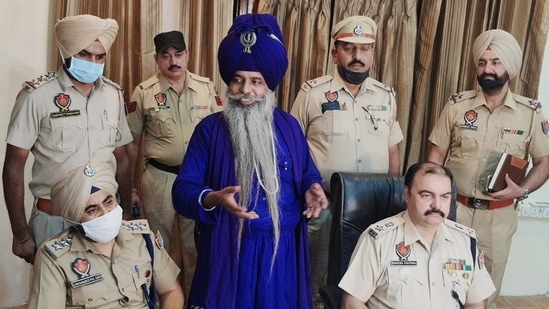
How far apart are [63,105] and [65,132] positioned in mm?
125

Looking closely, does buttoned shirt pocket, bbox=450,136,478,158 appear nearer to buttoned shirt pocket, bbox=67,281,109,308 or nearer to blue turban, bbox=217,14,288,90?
blue turban, bbox=217,14,288,90

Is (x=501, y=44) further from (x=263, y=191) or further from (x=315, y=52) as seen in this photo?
(x=263, y=191)

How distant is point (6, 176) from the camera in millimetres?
2340

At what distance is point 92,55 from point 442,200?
166cm

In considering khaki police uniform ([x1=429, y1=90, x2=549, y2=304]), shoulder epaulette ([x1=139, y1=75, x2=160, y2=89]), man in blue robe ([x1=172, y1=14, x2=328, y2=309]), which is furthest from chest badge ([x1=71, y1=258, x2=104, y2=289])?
khaki police uniform ([x1=429, y1=90, x2=549, y2=304])

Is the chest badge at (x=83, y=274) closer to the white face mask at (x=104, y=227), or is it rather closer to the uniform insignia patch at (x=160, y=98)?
the white face mask at (x=104, y=227)

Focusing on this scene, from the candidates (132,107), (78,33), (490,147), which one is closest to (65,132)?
(78,33)

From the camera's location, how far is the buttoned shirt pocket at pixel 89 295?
1.80m

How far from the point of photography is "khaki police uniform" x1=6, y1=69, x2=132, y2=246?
7.63ft

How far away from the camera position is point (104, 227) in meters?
1.84

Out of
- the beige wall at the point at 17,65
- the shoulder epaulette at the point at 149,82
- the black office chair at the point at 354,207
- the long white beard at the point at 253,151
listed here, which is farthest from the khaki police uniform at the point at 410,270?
the beige wall at the point at 17,65

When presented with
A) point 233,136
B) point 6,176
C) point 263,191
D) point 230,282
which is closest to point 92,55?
point 6,176

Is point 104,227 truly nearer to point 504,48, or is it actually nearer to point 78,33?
point 78,33

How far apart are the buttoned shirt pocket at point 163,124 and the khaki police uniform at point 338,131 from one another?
2.41 feet
